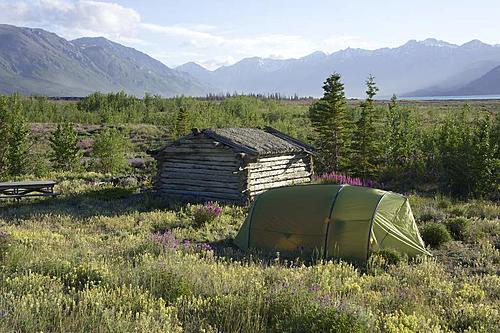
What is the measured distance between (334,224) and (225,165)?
30.6 ft

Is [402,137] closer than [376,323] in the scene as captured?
No

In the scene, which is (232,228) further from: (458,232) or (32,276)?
(32,276)

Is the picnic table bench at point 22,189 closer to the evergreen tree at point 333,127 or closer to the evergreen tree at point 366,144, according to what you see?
the evergreen tree at point 333,127

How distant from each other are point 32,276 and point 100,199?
14906mm

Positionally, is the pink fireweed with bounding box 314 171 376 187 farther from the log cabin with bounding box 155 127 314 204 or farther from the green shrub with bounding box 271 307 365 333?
the green shrub with bounding box 271 307 365 333

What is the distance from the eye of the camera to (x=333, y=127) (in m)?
28.8

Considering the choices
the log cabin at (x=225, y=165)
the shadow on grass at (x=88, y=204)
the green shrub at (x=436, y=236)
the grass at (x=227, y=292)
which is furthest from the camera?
the log cabin at (x=225, y=165)

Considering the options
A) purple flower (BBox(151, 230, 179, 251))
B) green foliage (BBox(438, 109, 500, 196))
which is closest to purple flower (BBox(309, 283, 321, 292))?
purple flower (BBox(151, 230, 179, 251))

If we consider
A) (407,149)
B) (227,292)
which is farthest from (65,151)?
(227,292)

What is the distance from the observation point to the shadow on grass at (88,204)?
1733 cm

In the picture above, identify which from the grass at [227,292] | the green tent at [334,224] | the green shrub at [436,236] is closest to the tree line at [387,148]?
the green shrub at [436,236]

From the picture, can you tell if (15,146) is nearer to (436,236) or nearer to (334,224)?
(334,224)

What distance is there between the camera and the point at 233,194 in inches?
774

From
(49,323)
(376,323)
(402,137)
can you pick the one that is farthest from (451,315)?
(402,137)
